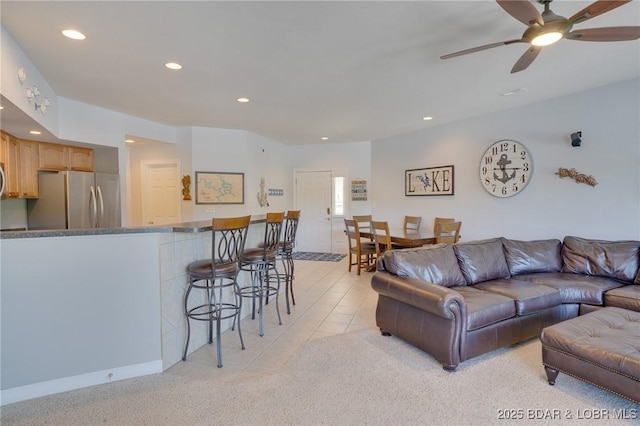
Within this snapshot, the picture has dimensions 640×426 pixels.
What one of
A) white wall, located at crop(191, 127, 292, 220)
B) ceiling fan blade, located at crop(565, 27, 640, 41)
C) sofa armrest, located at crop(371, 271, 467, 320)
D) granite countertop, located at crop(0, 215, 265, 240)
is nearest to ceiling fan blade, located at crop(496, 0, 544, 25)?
ceiling fan blade, located at crop(565, 27, 640, 41)

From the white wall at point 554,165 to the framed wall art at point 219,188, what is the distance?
341cm

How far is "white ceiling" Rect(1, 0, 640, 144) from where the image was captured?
2.19 meters

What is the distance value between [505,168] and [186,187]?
5.20 meters

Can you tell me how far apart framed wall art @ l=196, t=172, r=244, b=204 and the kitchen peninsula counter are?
3.14 m

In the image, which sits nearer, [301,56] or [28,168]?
[301,56]

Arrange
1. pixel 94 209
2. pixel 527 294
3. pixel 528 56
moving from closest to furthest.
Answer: pixel 528 56
pixel 527 294
pixel 94 209

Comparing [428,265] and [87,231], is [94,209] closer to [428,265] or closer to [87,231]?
[87,231]

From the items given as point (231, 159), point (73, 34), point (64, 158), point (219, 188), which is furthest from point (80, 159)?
point (73, 34)

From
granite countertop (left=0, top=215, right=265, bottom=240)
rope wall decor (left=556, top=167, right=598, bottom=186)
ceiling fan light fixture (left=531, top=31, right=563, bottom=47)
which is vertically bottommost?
granite countertop (left=0, top=215, right=265, bottom=240)

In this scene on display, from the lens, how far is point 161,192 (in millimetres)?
5852

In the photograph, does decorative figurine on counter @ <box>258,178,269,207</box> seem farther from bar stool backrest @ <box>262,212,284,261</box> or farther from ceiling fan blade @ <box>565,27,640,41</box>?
ceiling fan blade @ <box>565,27,640,41</box>

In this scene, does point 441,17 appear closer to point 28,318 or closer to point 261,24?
point 261,24

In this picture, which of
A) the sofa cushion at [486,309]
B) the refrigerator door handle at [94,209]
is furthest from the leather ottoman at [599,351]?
the refrigerator door handle at [94,209]

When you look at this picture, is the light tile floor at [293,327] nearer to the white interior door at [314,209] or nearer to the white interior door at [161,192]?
the white interior door at [314,209]
